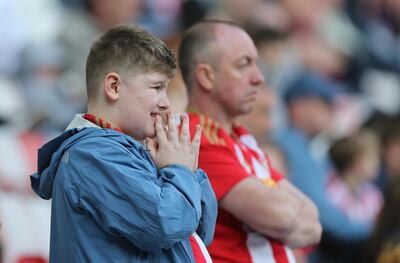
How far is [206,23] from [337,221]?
10.2 ft

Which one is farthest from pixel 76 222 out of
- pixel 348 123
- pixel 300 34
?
pixel 300 34

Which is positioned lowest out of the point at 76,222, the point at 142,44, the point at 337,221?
the point at 337,221

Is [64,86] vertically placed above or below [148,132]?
below

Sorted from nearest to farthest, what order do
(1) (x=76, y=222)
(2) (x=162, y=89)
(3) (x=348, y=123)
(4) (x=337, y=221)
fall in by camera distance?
(1) (x=76, y=222)
(2) (x=162, y=89)
(4) (x=337, y=221)
(3) (x=348, y=123)

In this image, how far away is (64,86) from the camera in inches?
291

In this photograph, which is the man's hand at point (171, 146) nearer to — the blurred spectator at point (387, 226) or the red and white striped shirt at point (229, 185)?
the red and white striped shirt at point (229, 185)

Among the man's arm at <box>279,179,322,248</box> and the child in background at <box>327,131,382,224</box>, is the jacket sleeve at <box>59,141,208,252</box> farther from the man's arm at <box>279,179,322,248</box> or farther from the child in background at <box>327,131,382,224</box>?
the child in background at <box>327,131,382,224</box>

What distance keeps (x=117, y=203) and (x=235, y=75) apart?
127 cm

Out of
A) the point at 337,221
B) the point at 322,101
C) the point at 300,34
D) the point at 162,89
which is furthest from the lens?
the point at 300,34

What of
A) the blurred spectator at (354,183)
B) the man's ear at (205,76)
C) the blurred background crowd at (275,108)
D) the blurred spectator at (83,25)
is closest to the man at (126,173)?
the man's ear at (205,76)

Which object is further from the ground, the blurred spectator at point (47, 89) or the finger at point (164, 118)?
the finger at point (164, 118)

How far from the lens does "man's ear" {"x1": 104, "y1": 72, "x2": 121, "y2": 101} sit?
3.17 m

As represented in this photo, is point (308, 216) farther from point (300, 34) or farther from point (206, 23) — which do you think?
point (300, 34)

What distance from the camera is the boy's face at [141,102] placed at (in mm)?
3170
